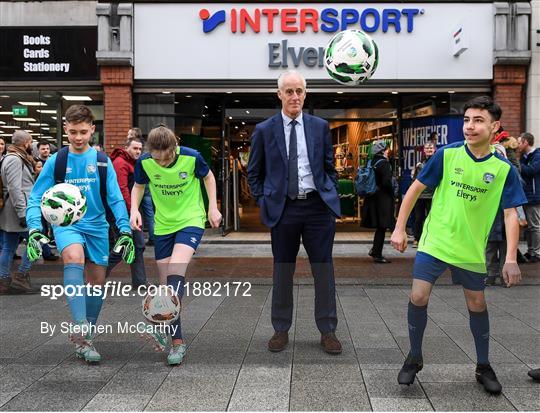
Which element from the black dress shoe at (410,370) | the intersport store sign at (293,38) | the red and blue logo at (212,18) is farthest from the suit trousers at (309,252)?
the red and blue logo at (212,18)

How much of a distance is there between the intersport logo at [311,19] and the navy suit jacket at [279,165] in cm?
828

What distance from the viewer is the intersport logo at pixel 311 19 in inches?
506

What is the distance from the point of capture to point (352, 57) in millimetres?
7312

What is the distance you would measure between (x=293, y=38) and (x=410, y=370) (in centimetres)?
990

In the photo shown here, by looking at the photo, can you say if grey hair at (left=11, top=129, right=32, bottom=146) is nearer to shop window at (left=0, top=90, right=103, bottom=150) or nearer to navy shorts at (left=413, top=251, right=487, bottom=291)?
navy shorts at (left=413, top=251, right=487, bottom=291)

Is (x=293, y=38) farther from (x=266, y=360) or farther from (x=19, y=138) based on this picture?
(x=266, y=360)

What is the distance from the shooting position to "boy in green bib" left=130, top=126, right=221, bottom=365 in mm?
4801

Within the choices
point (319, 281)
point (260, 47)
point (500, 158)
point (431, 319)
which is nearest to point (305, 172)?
point (319, 281)

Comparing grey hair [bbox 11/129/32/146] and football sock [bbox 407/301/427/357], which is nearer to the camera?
football sock [bbox 407/301/427/357]

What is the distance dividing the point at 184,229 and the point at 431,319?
2787mm

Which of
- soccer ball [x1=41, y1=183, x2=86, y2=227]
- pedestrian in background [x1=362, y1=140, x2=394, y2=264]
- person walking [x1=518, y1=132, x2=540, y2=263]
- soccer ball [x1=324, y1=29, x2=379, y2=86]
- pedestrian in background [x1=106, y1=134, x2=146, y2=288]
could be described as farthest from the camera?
person walking [x1=518, y1=132, x2=540, y2=263]

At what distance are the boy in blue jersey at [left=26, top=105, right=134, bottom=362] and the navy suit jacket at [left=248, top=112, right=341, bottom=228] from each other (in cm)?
108

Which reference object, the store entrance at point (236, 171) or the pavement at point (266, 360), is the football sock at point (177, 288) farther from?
the store entrance at point (236, 171)

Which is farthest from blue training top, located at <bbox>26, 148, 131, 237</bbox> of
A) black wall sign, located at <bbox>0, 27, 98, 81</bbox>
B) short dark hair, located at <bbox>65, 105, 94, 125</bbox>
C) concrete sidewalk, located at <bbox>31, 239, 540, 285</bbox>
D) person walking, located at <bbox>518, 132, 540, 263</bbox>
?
black wall sign, located at <bbox>0, 27, 98, 81</bbox>
